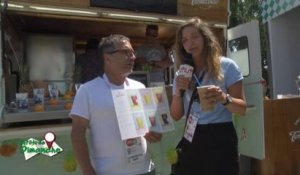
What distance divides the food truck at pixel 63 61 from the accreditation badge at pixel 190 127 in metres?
0.77

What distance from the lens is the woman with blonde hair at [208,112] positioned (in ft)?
8.19

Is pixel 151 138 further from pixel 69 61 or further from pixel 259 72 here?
pixel 69 61

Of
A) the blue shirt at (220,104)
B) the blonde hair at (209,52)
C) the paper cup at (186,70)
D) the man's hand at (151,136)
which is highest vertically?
the blonde hair at (209,52)

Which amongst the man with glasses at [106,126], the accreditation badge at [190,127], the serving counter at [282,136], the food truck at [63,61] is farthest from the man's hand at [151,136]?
the serving counter at [282,136]

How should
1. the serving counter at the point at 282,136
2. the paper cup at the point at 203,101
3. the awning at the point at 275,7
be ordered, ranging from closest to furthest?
1. the paper cup at the point at 203,101
2. the serving counter at the point at 282,136
3. the awning at the point at 275,7

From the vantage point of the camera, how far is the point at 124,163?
2359mm

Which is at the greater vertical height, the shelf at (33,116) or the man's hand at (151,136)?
the shelf at (33,116)

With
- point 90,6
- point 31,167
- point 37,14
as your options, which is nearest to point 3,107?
point 31,167

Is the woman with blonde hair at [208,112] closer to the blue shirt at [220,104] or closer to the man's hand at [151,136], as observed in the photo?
the blue shirt at [220,104]

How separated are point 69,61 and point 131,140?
2.98 m

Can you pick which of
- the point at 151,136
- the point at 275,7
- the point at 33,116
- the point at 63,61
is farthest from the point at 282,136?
the point at 151,136

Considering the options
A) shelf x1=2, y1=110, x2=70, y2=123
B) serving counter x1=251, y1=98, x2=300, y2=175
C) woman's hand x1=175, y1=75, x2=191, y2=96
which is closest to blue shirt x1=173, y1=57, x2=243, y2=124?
woman's hand x1=175, y1=75, x2=191, y2=96

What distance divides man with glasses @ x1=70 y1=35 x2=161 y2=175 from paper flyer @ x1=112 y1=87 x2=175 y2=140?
5 centimetres

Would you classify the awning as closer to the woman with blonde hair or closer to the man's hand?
the woman with blonde hair
